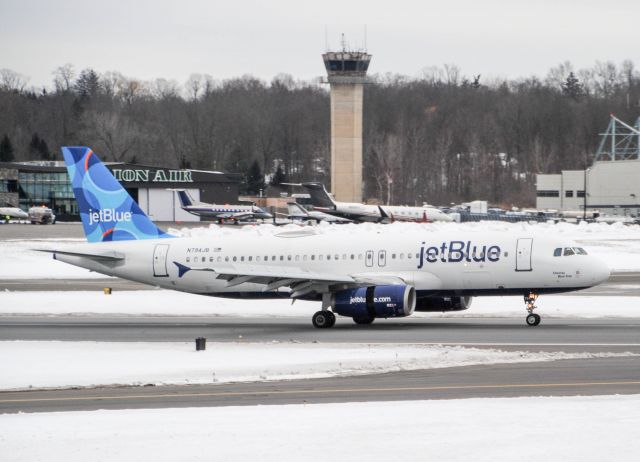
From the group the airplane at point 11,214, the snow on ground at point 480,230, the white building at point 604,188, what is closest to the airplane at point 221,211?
the airplane at point 11,214

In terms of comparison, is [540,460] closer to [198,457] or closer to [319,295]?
[198,457]

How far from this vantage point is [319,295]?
39.3 metres

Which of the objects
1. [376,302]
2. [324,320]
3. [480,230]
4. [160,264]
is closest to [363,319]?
[324,320]

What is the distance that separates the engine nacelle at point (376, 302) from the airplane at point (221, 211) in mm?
96775

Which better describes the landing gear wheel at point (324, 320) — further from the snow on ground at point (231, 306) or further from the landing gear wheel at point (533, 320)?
the landing gear wheel at point (533, 320)

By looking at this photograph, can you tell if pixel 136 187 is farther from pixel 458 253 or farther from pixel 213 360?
pixel 213 360

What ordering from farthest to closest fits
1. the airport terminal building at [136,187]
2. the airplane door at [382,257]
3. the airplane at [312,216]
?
the airport terminal building at [136,187]
the airplane at [312,216]
the airplane door at [382,257]

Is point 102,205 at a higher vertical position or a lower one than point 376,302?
higher

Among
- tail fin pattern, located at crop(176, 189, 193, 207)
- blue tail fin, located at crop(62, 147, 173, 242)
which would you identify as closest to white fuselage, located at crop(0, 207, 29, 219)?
tail fin pattern, located at crop(176, 189, 193, 207)

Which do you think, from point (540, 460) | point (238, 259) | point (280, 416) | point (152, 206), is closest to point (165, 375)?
point (280, 416)

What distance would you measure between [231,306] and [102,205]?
783 cm

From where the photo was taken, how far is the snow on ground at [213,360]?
87.7 feet

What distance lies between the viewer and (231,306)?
4809 centimetres

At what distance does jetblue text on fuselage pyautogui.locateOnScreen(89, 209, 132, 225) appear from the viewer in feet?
144
